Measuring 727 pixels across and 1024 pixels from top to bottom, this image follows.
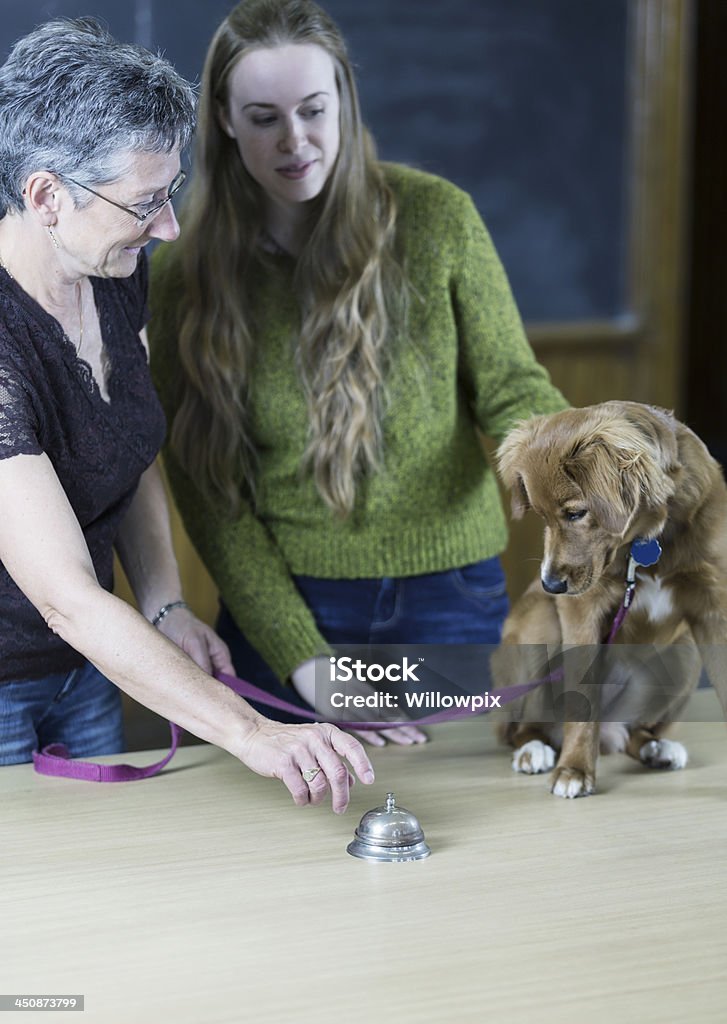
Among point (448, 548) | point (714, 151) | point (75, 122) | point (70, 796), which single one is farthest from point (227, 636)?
point (714, 151)

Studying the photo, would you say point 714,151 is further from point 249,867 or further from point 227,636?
point 249,867

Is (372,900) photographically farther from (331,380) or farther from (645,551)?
(331,380)

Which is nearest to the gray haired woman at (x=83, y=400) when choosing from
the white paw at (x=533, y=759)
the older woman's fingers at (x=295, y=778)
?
the older woman's fingers at (x=295, y=778)

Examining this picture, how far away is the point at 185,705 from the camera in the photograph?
129cm

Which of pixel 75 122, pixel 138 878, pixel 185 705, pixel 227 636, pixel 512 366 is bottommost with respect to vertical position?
pixel 227 636

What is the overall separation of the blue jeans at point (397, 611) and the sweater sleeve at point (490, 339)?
0.86 feet

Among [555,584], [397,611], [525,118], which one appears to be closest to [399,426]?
[397,611]

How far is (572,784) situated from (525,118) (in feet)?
9.93

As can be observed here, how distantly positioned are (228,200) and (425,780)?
2.85 feet

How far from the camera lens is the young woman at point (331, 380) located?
178cm

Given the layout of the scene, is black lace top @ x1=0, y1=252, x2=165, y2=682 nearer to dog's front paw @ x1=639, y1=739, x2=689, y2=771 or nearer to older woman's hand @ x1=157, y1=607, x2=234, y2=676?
older woman's hand @ x1=157, y1=607, x2=234, y2=676

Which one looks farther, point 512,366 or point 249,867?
point 512,366

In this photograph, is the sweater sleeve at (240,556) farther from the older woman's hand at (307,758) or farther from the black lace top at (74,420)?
the older woman's hand at (307,758)

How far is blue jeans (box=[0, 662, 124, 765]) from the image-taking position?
1.54 metres
